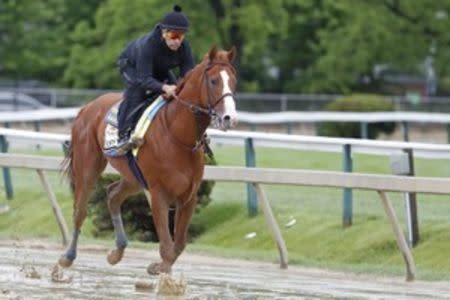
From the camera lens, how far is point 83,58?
5156 centimetres

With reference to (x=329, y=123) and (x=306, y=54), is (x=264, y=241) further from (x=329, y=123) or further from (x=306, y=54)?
(x=306, y=54)

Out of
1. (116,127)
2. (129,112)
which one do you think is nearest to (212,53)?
(129,112)

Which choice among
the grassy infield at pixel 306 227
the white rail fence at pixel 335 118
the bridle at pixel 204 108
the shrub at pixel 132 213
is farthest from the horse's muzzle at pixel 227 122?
the white rail fence at pixel 335 118

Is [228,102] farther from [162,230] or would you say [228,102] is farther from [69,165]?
[69,165]

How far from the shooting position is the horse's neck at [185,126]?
1227 cm

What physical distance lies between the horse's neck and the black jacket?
1.14ft

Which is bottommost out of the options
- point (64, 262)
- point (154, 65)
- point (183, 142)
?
point (64, 262)

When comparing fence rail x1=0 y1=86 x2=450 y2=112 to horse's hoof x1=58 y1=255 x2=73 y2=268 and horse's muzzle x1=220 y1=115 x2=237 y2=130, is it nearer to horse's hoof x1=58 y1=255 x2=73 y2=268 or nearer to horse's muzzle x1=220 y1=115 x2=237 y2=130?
horse's hoof x1=58 y1=255 x2=73 y2=268

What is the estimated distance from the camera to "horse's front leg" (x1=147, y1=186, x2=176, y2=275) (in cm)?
1203

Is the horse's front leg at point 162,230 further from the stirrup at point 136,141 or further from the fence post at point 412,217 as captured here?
the fence post at point 412,217

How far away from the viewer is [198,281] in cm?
1272

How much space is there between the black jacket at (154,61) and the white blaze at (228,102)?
0.98 metres

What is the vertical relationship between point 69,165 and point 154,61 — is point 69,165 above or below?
below

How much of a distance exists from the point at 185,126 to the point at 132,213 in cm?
511
